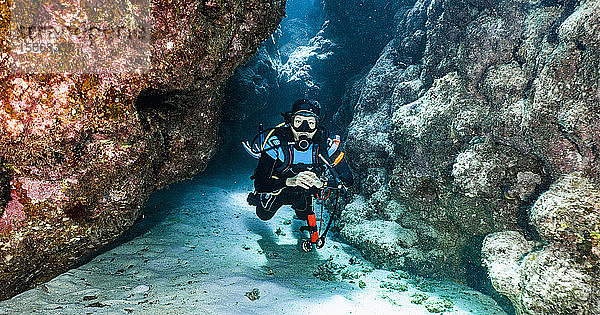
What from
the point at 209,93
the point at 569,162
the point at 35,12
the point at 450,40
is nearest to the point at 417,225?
the point at 569,162

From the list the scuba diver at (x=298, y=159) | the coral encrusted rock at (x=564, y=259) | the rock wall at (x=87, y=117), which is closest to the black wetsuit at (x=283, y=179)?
the scuba diver at (x=298, y=159)

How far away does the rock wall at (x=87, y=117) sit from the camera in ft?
8.02

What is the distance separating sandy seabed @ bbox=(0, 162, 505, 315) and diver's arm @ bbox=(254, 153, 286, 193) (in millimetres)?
1111

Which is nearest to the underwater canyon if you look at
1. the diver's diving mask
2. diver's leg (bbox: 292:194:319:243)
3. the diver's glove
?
diver's leg (bbox: 292:194:319:243)

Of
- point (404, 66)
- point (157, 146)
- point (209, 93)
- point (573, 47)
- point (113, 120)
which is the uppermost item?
point (404, 66)

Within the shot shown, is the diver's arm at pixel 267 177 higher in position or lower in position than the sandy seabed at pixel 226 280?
higher

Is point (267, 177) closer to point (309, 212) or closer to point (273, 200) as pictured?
point (273, 200)

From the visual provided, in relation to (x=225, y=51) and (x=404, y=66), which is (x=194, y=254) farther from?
(x=404, y=66)

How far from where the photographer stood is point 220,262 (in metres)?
4.49

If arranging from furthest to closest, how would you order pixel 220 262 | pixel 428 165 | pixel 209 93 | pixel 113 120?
pixel 428 165
pixel 220 262
pixel 209 93
pixel 113 120

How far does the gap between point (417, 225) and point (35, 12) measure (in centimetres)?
592

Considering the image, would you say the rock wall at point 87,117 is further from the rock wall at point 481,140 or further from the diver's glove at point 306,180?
the rock wall at point 481,140

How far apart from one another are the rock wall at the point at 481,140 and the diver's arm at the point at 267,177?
2.28 meters

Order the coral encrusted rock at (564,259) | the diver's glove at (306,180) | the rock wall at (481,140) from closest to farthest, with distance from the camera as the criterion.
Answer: the coral encrusted rock at (564,259) → the rock wall at (481,140) → the diver's glove at (306,180)
